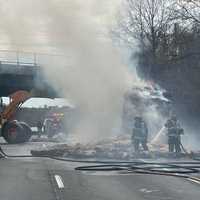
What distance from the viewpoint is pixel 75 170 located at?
59.9 ft

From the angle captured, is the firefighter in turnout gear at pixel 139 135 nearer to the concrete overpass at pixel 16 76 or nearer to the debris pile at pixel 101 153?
the debris pile at pixel 101 153

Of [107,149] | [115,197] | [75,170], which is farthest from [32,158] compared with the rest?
[115,197]

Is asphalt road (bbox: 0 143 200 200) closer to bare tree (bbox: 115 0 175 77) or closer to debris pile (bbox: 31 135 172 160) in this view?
debris pile (bbox: 31 135 172 160)

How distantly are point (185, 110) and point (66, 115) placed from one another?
1014 cm

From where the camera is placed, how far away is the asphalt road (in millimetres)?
12344

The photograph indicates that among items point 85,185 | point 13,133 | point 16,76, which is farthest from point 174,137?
point 16,76

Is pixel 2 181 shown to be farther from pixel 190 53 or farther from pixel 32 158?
pixel 190 53

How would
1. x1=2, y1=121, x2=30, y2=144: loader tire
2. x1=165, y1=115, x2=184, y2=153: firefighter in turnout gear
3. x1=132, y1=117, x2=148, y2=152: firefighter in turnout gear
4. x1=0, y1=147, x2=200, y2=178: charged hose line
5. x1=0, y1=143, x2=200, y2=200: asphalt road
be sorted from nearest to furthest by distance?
1. x1=0, y1=143, x2=200, y2=200: asphalt road
2. x1=0, y1=147, x2=200, y2=178: charged hose line
3. x1=165, y1=115, x2=184, y2=153: firefighter in turnout gear
4. x1=132, y1=117, x2=148, y2=152: firefighter in turnout gear
5. x1=2, y1=121, x2=30, y2=144: loader tire

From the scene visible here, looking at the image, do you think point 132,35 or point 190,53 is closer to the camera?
point 190,53

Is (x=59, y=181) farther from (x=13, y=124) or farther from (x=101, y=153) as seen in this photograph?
(x=13, y=124)

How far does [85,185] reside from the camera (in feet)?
47.0

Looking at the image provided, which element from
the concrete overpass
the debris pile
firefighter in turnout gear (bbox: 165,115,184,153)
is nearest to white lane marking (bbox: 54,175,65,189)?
the debris pile

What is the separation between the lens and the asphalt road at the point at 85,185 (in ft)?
40.5

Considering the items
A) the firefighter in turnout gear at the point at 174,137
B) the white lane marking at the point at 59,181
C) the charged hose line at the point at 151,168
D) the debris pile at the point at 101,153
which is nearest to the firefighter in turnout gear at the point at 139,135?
the debris pile at the point at 101,153
